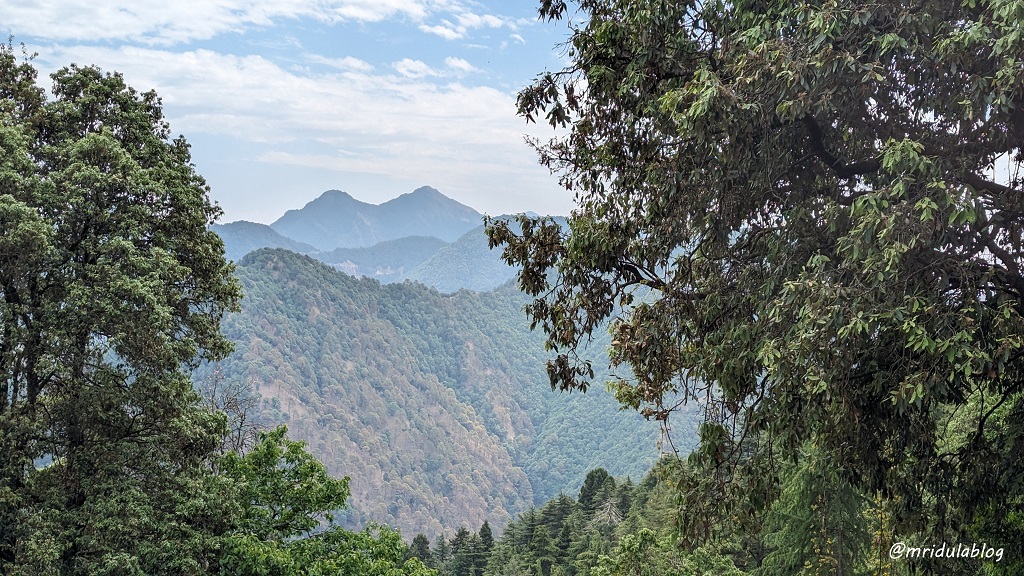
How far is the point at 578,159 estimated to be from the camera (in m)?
7.82

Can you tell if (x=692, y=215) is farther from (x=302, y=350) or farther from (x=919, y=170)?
(x=302, y=350)

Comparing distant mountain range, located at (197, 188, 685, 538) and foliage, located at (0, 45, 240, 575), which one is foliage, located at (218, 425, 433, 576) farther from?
distant mountain range, located at (197, 188, 685, 538)

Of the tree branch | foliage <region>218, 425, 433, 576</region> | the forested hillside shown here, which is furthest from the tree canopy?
the forested hillside

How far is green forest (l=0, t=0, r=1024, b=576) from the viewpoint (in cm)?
518

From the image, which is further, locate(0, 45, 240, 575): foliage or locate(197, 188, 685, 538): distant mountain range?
locate(197, 188, 685, 538): distant mountain range

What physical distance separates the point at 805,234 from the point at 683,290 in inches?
57.9

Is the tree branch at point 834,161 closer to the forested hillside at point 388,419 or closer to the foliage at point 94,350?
the foliage at point 94,350

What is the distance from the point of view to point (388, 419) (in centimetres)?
17200

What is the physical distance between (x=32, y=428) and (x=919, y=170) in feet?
36.2

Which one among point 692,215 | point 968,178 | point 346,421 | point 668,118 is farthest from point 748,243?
point 346,421

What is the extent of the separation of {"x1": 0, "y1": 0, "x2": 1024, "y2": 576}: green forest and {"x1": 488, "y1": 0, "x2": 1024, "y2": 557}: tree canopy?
0.03m

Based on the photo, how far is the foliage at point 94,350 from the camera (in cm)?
1034

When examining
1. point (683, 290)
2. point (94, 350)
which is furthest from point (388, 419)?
point (683, 290)

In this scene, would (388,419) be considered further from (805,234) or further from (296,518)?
(805,234)
